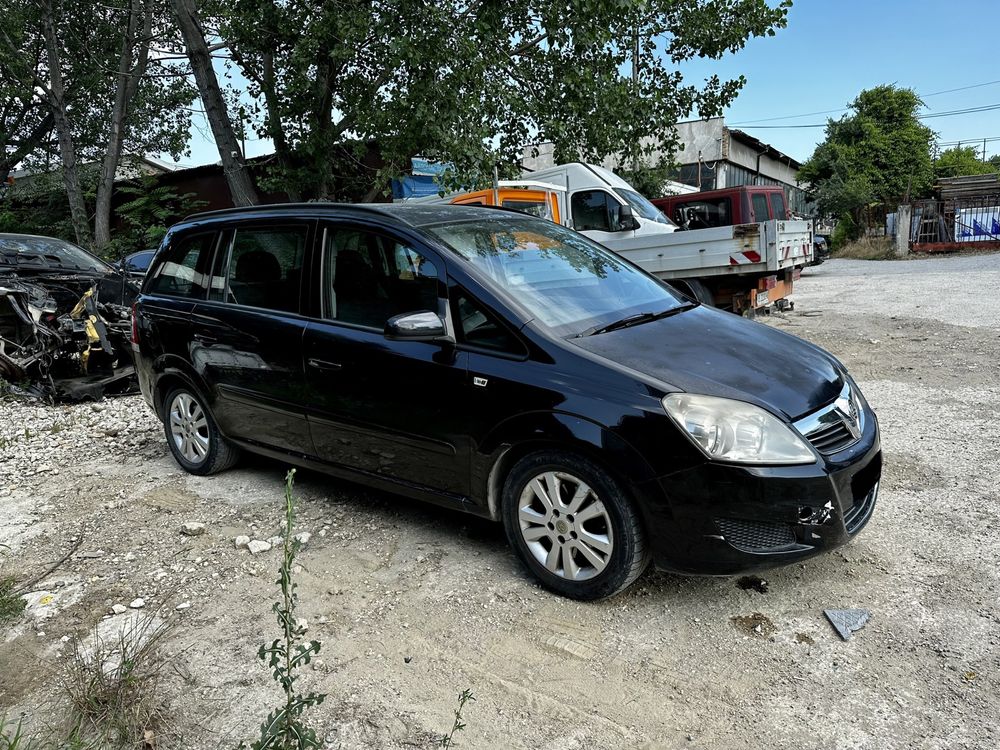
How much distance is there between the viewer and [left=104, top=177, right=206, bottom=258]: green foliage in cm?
1745

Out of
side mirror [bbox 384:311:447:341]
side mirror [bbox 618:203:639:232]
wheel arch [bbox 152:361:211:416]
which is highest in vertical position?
side mirror [bbox 618:203:639:232]

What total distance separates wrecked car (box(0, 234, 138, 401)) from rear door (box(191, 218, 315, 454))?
3.40 metres

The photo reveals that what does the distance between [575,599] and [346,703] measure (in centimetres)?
106

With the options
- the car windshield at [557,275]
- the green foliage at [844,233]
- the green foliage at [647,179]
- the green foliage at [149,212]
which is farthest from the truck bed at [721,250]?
the green foliage at [844,233]

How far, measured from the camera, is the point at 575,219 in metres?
12.2

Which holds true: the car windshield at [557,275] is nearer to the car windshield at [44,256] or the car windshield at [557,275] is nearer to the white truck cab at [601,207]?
the car windshield at [44,256]

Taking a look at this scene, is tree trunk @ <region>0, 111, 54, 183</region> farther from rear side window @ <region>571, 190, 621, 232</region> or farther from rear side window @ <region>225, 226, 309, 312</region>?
rear side window @ <region>225, 226, 309, 312</region>

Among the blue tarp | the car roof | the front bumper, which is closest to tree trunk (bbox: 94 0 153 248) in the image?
the blue tarp

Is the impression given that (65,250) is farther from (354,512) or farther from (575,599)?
(575,599)

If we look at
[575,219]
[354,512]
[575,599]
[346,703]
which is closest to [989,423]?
[575,599]

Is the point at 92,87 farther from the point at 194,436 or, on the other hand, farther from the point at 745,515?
the point at 745,515

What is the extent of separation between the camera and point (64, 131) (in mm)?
16797

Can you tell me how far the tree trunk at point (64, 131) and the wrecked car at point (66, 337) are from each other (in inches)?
420

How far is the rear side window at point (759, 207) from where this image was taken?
45.6 feet
